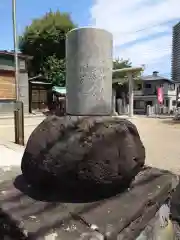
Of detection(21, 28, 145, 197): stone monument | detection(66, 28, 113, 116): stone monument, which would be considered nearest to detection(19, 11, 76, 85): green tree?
detection(66, 28, 113, 116): stone monument

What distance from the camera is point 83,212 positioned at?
2.03 meters

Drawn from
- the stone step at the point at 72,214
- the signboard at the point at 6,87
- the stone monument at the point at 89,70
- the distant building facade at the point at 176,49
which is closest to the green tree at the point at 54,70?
the signboard at the point at 6,87

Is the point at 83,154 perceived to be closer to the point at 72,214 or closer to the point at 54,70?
the point at 72,214

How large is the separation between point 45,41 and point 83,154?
21007 millimetres

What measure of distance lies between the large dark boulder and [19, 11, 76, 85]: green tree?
19.6m

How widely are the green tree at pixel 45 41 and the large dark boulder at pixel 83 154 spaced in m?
19.6

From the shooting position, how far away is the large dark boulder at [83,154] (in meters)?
2.14

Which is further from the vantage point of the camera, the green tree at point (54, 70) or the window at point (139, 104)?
the window at point (139, 104)

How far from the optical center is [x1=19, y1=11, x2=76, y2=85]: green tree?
21484 mm

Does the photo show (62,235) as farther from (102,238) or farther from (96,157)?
(96,157)

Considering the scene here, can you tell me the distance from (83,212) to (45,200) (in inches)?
15.8

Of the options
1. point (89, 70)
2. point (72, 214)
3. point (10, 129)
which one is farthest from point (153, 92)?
point (72, 214)

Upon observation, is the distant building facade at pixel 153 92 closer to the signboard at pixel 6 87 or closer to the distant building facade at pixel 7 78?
the distant building facade at pixel 7 78

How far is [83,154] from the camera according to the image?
2.14 m
